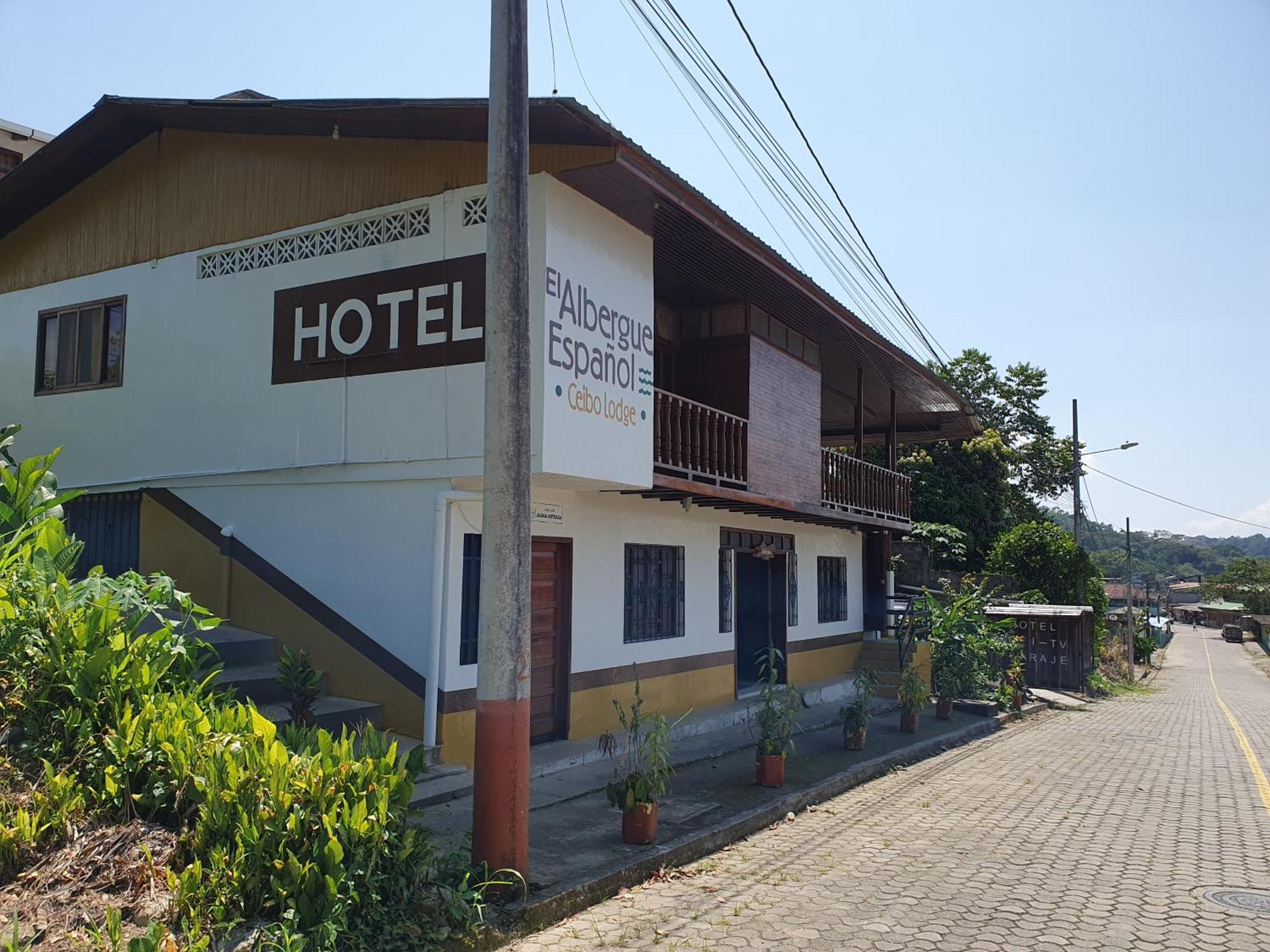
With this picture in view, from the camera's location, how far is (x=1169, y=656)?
5328 cm

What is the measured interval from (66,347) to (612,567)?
25.8 feet

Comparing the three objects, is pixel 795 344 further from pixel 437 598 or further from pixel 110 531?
pixel 110 531

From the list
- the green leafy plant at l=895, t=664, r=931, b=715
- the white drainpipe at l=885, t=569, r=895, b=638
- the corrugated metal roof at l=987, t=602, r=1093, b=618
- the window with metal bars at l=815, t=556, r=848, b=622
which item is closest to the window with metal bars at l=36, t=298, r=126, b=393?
the green leafy plant at l=895, t=664, r=931, b=715

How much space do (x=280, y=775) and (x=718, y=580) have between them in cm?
954

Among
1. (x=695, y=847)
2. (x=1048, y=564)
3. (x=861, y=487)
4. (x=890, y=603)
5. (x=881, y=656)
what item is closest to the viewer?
(x=695, y=847)

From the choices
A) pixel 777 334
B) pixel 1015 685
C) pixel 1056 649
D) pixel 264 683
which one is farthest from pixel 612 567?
pixel 1056 649

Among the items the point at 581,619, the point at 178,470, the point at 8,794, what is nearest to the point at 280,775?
the point at 8,794

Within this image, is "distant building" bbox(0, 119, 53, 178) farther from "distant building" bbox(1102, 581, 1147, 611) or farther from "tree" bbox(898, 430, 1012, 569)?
"distant building" bbox(1102, 581, 1147, 611)

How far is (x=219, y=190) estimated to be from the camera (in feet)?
37.0

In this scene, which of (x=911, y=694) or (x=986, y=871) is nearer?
(x=986, y=871)

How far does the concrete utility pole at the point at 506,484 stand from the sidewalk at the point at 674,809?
2.15ft

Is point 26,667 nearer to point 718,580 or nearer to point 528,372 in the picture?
point 528,372

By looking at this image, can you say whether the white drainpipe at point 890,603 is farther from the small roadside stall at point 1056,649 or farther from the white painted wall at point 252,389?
the white painted wall at point 252,389

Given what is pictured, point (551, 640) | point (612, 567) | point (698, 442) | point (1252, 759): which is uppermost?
point (698, 442)
